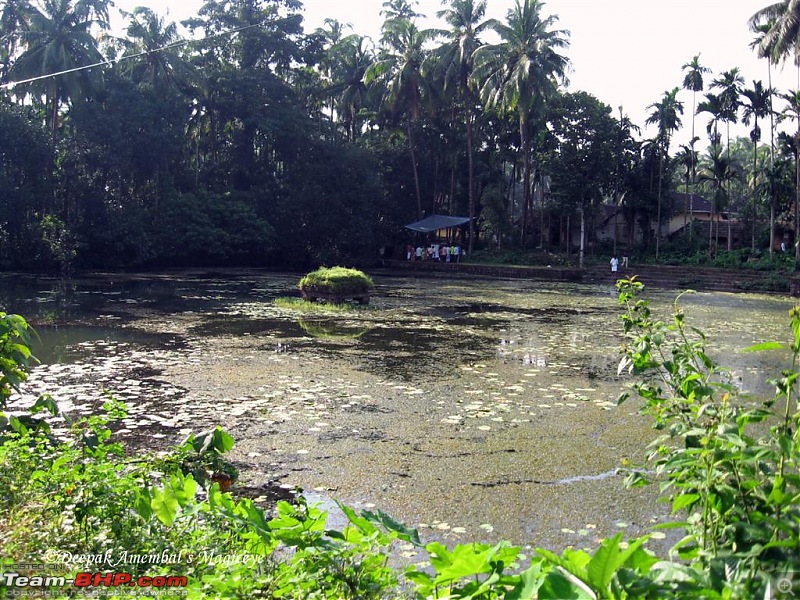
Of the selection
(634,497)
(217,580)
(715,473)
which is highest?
(715,473)

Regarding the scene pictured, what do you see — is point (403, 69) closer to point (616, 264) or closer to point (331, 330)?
point (616, 264)

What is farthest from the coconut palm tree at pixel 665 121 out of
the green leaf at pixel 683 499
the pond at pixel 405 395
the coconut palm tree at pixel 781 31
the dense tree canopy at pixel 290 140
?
the green leaf at pixel 683 499

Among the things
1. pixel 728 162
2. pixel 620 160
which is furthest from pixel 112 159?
pixel 728 162

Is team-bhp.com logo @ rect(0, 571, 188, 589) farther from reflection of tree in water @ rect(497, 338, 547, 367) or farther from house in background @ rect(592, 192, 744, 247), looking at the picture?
house in background @ rect(592, 192, 744, 247)

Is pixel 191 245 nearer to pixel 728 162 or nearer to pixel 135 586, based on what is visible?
pixel 728 162

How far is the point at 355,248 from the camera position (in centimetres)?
3572

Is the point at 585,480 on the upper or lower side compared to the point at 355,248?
lower

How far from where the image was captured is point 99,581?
101 inches

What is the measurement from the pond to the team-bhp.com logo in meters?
1.60

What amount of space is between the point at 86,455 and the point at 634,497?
3410 millimetres

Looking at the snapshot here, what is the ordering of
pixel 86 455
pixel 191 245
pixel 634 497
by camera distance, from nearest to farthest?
pixel 86 455
pixel 634 497
pixel 191 245

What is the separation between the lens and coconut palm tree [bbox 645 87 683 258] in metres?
35.2

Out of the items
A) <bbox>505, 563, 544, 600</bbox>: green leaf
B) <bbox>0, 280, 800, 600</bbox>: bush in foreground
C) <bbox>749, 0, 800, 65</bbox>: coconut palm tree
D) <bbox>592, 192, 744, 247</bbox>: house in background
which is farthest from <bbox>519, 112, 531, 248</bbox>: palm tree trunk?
<bbox>505, 563, 544, 600</bbox>: green leaf

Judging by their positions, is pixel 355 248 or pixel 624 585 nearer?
pixel 624 585
